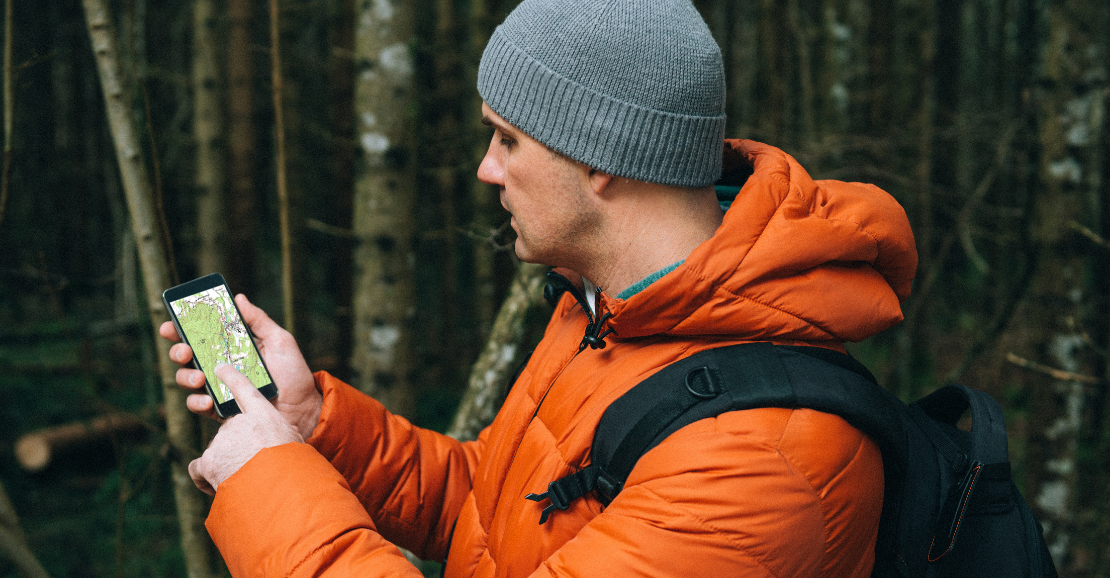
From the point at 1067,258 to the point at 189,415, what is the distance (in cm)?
366

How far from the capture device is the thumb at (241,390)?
155cm

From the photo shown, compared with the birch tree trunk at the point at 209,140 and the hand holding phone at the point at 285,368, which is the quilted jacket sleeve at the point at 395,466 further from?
the birch tree trunk at the point at 209,140

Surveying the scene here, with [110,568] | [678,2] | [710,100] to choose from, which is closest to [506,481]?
[710,100]

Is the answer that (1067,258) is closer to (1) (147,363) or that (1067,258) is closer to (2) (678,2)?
(2) (678,2)

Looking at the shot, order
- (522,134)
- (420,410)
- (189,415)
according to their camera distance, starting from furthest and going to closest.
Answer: (420,410) < (189,415) < (522,134)

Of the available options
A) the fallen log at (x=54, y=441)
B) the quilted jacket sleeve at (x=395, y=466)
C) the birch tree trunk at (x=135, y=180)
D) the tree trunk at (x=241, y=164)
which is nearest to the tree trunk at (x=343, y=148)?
the tree trunk at (x=241, y=164)

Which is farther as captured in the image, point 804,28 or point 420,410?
point 804,28

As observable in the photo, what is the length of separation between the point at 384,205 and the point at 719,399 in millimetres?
→ 2345

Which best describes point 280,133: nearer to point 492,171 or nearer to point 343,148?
point 492,171

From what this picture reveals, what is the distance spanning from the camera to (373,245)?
331 cm

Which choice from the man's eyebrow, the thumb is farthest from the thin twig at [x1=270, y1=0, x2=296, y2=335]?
the man's eyebrow

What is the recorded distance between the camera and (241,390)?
5.15 feet

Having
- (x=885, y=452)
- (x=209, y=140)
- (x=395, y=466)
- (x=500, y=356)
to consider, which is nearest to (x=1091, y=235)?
(x=885, y=452)

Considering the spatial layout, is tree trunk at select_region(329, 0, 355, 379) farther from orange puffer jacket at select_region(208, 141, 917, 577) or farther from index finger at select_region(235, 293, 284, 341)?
orange puffer jacket at select_region(208, 141, 917, 577)
